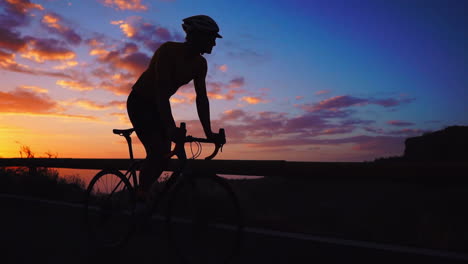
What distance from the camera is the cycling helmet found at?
13.2 ft

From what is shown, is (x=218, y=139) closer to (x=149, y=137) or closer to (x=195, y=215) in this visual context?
(x=195, y=215)

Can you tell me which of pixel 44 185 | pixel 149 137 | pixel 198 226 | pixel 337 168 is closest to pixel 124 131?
pixel 149 137

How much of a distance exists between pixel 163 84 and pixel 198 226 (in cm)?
147

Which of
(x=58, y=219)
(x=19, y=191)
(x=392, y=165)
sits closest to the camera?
(x=392, y=165)

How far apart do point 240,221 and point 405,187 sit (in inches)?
103

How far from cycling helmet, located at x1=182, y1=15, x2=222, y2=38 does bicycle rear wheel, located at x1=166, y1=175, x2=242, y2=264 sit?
1473 millimetres

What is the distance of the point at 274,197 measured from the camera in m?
6.36

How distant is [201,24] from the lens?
4.04m

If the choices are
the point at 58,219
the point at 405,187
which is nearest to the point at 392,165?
the point at 405,187

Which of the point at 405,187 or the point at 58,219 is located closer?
the point at 405,187

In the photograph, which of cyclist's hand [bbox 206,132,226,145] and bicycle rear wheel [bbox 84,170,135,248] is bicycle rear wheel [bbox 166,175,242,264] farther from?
bicycle rear wheel [bbox 84,170,135,248]

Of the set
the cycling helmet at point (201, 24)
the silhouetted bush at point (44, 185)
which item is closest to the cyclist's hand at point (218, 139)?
the cycling helmet at point (201, 24)

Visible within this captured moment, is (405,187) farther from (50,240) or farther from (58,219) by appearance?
(58,219)

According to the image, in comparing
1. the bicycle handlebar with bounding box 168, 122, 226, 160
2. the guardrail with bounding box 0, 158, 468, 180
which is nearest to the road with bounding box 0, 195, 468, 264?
the guardrail with bounding box 0, 158, 468, 180
